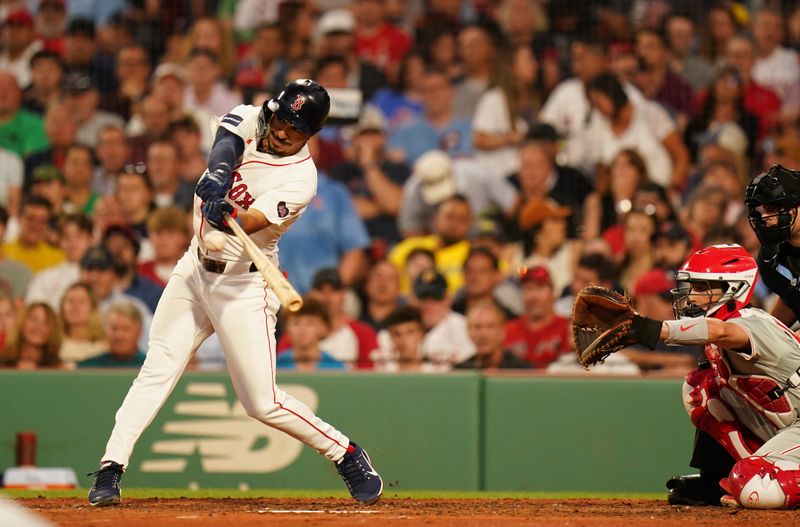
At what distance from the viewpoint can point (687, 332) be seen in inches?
199

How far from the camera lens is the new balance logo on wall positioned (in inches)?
307

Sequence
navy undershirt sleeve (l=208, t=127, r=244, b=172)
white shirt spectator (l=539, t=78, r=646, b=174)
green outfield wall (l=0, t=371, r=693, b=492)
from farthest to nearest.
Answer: white shirt spectator (l=539, t=78, r=646, b=174) → green outfield wall (l=0, t=371, r=693, b=492) → navy undershirt sleeve (l=208, t=127, r=244, b=172)

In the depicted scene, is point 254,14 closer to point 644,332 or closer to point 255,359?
point 255,359

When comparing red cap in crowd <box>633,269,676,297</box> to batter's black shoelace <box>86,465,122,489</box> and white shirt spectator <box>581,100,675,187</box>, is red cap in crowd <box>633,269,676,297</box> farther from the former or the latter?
batter's black shoelace <box>86,465,122,489</box>

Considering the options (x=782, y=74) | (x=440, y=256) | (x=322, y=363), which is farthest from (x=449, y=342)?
(x=782, y=74)

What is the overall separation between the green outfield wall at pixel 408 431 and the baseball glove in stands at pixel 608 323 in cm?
273

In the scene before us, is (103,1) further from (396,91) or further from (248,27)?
(396,91)

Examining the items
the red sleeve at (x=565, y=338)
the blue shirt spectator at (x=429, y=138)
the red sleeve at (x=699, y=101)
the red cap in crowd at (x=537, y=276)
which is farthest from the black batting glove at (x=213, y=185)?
the red sleeve at (x=699, y=101)

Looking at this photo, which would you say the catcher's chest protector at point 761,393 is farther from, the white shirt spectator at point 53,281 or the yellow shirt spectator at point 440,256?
the white shirt spectator at point 53,281

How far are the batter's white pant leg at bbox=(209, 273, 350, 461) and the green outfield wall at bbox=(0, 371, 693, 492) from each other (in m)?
2.21

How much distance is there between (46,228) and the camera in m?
9.52

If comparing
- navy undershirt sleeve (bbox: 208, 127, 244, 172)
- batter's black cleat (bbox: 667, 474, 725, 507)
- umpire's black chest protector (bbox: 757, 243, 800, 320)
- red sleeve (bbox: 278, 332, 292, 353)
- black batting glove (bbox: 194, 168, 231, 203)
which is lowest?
batter's black cleat (bbox: 667, 474, 725, 507)

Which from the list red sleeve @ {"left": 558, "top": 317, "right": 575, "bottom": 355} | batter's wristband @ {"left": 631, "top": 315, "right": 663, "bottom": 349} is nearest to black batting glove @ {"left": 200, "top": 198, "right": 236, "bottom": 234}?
batter's wristband @ {"left": 631, "top": 315, "right": 663, "bottom": 349}

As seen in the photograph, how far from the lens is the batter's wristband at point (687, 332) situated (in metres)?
5.04
